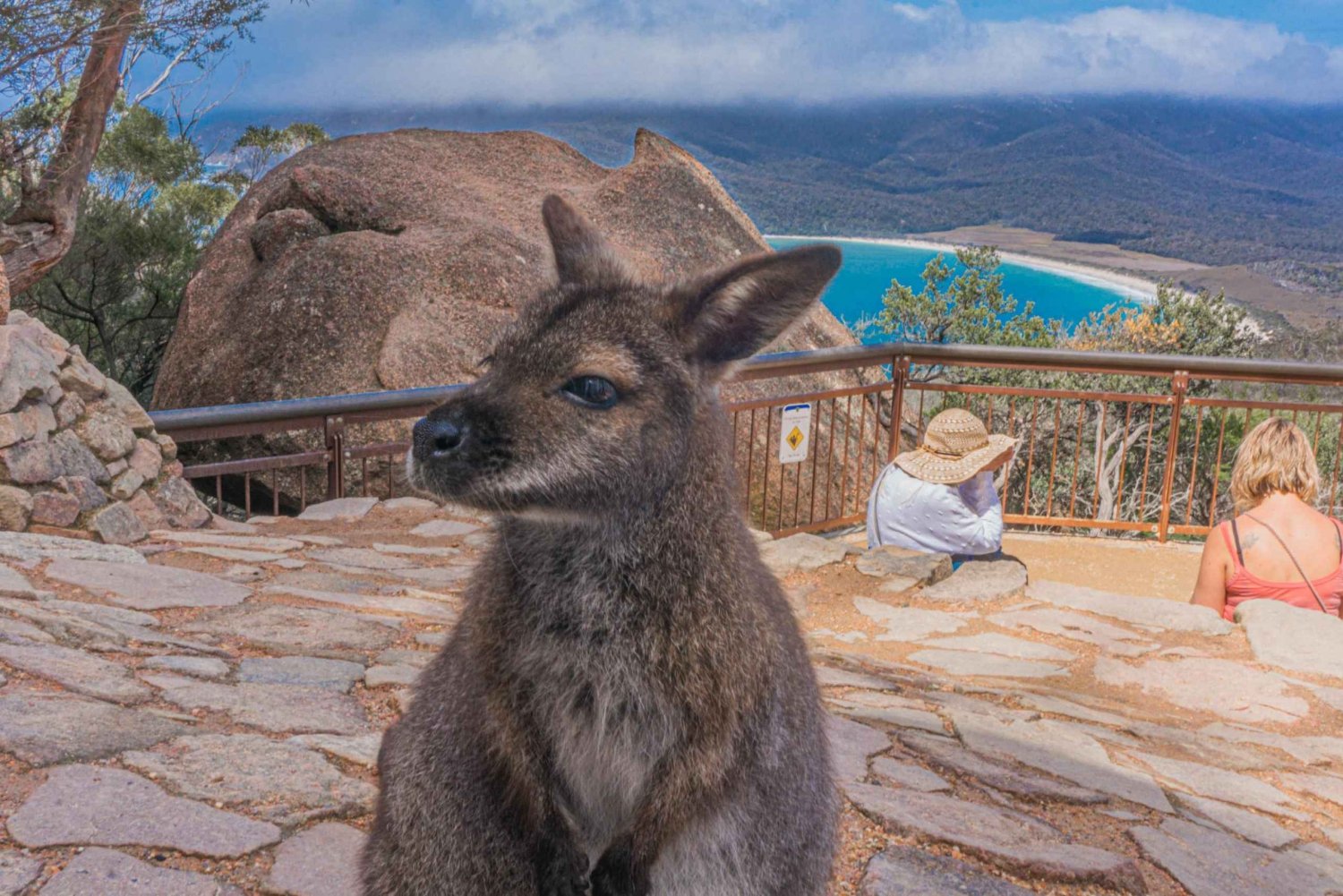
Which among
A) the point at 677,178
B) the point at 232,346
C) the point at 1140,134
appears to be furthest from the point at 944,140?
the point at 232,346

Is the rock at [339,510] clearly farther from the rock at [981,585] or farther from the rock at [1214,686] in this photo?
the rock at [1214,686]

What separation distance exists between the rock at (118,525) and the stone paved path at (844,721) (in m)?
0.34

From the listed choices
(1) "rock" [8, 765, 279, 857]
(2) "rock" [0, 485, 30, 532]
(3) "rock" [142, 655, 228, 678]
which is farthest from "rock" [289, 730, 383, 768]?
(2) "rock" [0, 485, 30, 532]

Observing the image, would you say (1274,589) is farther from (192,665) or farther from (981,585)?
(192,665)

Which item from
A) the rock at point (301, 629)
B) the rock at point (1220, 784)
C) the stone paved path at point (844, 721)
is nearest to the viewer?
the stone paved path at point (844, 721)

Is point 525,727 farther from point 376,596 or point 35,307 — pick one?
point 35,307

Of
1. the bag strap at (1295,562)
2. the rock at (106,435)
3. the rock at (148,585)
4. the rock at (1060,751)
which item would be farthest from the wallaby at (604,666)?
the bag strap at (1295,562)

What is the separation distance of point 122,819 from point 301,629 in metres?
1.80

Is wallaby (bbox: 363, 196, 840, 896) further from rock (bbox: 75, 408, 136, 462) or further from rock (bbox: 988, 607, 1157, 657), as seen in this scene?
rock (bbox: 75, 408, 136, 462)

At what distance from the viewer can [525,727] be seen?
2250mm

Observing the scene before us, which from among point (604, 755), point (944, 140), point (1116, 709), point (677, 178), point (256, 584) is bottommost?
point (1116, 709)

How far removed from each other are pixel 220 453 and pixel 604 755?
7633 millimetres

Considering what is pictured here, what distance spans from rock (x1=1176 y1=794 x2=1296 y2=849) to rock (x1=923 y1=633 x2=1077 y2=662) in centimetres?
180

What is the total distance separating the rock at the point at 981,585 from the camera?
21.4 ft
